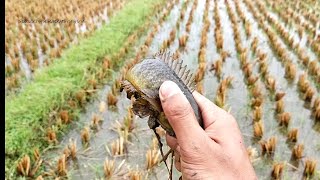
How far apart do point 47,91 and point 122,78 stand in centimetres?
103

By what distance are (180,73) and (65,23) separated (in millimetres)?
7335

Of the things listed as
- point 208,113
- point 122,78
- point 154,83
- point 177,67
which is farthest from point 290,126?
point 154,83

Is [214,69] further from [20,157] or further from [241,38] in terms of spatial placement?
[20,157]

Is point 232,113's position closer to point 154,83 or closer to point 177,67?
point 177,67

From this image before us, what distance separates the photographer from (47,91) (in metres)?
4.75

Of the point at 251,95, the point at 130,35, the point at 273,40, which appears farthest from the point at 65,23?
the point at 251,95

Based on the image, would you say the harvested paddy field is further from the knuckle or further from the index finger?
the knuckle

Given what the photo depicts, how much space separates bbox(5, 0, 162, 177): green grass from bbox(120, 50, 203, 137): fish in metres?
2.50

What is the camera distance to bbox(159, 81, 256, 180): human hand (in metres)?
1.37

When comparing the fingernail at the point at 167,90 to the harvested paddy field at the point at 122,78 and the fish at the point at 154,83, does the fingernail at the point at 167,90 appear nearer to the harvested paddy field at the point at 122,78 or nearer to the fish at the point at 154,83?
the fish at the point at 154,83

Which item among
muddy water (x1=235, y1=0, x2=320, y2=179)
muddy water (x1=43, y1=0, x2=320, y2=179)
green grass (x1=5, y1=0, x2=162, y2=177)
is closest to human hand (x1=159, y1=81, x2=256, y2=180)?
muddy water (x1=43, y1=0, x2=320, y2=179)

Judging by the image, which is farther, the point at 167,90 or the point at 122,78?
the point at 122,78

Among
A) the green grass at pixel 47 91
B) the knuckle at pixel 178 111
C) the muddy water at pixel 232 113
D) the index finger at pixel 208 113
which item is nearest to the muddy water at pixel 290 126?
the muddy water at pixel 232 113

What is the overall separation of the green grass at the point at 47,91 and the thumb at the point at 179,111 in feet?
8.60
